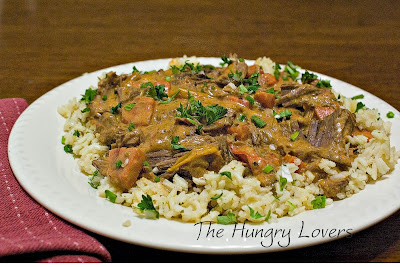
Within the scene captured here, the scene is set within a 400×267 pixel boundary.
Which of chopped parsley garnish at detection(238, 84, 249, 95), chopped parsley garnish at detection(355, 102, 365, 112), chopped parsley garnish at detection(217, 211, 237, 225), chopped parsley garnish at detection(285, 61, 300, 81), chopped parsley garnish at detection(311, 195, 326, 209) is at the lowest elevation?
chopped parsley garnish at detection(217, 211, 237, 225)

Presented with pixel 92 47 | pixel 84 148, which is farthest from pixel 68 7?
pixel 84 148

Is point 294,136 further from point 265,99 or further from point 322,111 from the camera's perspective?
point 265,99

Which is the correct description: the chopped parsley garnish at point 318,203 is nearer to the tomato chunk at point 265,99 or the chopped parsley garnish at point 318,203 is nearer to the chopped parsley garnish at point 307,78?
the tomato chunk at point 265,99

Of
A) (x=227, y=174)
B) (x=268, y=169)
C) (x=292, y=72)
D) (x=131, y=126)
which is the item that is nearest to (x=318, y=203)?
(x=268, y=169)

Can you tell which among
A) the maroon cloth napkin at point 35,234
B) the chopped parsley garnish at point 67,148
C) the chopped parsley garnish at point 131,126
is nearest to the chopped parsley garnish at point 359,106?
the chopped parsley garnish at point 131,126

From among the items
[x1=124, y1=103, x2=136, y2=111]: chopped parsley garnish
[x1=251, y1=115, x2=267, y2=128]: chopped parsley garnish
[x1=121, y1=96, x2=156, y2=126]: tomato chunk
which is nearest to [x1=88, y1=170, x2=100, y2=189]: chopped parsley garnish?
[x1=121, y1=96, x2=156, y2=126]: tomato chunk

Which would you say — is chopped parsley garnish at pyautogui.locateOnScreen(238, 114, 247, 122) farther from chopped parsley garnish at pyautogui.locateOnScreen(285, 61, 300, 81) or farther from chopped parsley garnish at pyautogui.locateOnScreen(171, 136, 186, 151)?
chopped parsley garnish at pyautogui.locateOnScreen(285, 61, 300, 81)

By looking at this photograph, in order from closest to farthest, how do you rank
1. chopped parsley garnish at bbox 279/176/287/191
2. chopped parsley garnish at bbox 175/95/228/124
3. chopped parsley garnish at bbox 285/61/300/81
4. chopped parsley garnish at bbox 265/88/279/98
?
chopped parsley garnish at bbox 279/176/287/191 → chopped parsley garnish at bbox 175/95/228/124 → chopped parsley garnish at bbox 265/88/279/98 → chopped parsley garnish at bbox 285/61/300/81
